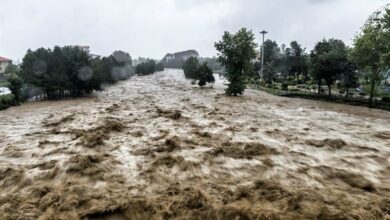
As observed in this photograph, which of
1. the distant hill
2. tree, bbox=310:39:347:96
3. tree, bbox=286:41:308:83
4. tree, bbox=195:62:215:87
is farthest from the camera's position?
the distant hill

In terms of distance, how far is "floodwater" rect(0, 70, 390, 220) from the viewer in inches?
307

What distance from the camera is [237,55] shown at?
36375 millimetres

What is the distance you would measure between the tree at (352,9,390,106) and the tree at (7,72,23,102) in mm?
32683

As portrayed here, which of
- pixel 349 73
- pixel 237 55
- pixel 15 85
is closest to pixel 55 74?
pixel 15 85

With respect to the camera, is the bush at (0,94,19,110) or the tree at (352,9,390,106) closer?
the tree at (352,9,390,106)

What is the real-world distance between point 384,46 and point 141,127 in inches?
832

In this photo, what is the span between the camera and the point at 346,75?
33531mm

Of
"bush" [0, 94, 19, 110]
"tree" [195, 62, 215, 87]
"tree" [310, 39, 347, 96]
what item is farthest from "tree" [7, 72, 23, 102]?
"tree" [310, 39, 347, 96]

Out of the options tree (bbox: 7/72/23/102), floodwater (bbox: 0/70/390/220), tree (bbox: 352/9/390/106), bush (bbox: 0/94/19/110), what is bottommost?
floodwater (bbox: 0/70/390/220)

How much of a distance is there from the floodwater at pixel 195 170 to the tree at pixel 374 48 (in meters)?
8.74

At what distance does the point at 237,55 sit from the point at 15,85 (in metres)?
25.1

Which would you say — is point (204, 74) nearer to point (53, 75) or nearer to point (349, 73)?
point (349, 73)

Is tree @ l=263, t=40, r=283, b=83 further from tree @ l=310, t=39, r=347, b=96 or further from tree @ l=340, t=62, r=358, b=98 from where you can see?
tree @ l=340, t=62, r=358, b=98

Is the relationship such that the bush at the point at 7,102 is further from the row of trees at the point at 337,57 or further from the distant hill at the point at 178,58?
the distant hill at the point at 178,58
